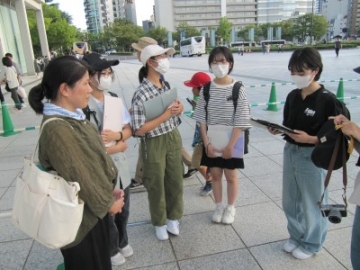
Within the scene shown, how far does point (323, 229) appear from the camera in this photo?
2.36m

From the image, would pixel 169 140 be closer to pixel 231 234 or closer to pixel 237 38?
pixel 231 234

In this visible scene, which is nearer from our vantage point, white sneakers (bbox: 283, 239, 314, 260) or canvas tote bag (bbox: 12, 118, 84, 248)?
canvas tote bag (bbox: 12, 118, 84, 248)

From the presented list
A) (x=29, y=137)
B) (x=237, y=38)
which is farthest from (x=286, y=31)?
(x=29, y=137)

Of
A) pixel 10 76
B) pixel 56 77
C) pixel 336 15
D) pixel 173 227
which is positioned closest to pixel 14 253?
pixel 173 227

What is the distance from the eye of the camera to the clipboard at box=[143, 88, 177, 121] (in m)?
2.36

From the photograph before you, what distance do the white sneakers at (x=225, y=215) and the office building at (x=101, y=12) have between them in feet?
404

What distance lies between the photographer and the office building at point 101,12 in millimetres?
119250

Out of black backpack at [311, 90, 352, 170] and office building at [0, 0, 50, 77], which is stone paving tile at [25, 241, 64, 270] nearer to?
black backpack at [311, 90, 352, 170]

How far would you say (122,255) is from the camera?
2512 mm

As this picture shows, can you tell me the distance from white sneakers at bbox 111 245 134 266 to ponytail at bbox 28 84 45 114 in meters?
1.42

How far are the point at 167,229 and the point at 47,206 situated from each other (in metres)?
1.67

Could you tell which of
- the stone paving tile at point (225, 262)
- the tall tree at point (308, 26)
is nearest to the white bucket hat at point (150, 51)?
the stone paving tile at point (225, 262)

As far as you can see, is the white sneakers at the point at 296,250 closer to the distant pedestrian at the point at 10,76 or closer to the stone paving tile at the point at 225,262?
the stone paving tile at the point at 225,262

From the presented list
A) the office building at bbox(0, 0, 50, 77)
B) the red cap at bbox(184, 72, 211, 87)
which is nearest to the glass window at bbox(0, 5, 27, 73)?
the office building at bbox(0, 0, 50, 77)
